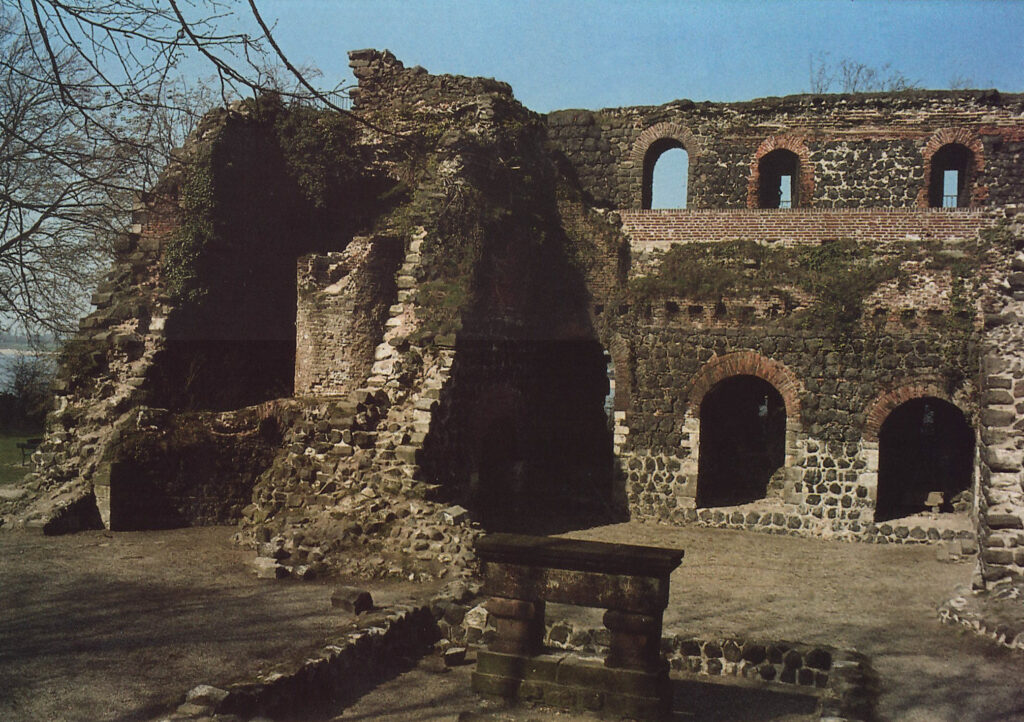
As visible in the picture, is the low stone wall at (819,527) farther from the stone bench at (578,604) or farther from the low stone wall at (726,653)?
the stone bench at (578,604)

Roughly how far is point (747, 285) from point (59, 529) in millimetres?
10746

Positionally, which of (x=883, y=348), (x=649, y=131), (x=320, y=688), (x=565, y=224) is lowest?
(x=320, y=688)

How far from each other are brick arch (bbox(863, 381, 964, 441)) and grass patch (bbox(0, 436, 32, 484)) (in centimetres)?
1334

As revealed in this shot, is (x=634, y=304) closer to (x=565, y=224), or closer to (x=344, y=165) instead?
(x=565, y=224)

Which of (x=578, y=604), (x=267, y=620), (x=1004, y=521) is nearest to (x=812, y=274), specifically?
(x=1004, y=521)

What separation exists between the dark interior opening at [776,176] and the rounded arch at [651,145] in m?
1.38

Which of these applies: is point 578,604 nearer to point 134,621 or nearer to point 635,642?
point 635,642

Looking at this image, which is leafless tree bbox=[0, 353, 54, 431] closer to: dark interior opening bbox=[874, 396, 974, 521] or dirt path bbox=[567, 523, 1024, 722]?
dirt path bbox=[567, 523, 1024, 722]

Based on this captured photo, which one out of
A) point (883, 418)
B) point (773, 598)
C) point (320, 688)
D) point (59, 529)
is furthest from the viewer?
point (883, 418)

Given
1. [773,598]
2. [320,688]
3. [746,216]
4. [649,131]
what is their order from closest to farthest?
[320,688], [773,598], [746,216], [649,131]

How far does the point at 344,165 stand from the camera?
55.4ft

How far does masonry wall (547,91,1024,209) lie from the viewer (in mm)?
18609

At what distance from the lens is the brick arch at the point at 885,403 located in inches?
587

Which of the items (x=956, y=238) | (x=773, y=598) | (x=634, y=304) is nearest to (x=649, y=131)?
(x=634, y=304)
